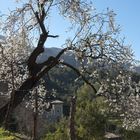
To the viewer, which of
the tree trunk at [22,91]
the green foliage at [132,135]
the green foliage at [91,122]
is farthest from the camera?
the green foliage at [91,122]

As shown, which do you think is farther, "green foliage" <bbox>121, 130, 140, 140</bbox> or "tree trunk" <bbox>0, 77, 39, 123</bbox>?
"green foliage" <bbox>121, 130, 140, 140</bbox>

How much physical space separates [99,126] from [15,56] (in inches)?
1431

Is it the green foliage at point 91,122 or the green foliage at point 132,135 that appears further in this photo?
the green foliage at point 91,122

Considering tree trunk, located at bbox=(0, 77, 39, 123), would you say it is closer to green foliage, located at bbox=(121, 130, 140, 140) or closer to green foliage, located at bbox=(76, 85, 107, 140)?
green foliage, located at bbox=(121, 130, 140, 140)

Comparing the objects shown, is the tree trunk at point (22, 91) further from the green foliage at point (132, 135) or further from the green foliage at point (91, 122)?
the green foliage at point (91, 122)

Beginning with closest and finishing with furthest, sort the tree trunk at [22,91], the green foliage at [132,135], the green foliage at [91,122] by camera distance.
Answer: the tree trunk at [22,91] → the green foliage at [132,135] → the green foliage at [91,122]

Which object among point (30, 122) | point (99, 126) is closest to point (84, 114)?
point (99, 126)

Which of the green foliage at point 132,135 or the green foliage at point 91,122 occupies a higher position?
the green foliage at point 91,122

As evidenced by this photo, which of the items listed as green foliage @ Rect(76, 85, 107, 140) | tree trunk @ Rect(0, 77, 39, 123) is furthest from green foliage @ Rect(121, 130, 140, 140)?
tree trunk @ Rect(0, 77, 39, 123)

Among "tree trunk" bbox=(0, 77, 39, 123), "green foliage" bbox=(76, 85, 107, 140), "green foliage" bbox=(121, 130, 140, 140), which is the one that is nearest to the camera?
"tree trunk" bbox=(0, 77, 39, 123)

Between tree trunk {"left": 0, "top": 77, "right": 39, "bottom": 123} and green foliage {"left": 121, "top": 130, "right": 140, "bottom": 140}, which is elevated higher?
tree trunk {"left": 0, "top": 77, "right": 39, "bottom": 123}

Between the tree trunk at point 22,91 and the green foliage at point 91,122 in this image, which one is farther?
the green foliage at point 91,122

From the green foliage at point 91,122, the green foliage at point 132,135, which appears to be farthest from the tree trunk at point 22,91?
the green foliage at point 91,122

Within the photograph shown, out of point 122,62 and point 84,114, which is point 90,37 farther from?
point 84,114
